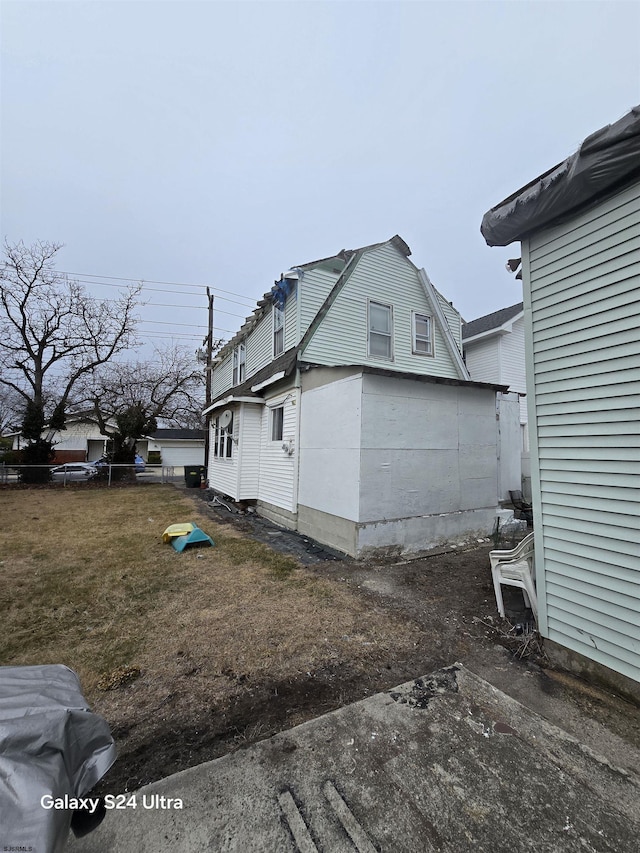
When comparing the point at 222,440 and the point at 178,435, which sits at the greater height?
the point at 178,435

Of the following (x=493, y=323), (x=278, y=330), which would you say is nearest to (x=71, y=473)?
(x=278, y=330)

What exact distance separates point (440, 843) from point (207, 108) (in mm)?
15341

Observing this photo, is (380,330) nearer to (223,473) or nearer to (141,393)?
(223,473)

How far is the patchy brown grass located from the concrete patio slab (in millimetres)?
315

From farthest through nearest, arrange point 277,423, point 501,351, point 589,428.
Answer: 1. point 501,351
2. point 277,423
3. point 589,428

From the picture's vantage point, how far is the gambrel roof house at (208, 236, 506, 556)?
5.93 m

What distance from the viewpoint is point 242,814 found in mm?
1713

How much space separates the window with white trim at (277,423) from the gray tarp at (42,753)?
7331mm

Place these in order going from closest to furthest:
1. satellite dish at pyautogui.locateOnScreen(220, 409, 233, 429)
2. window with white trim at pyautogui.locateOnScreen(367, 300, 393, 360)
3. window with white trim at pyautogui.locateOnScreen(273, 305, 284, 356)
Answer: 1. window with white trim at pyautogui.locateOnScreen(367, 300, 393, 360)
2. window with white trim at pyautogui.locateOnScreen(273, 305, 284, 356)
3. satellite dish at pyautogui.locateOnScreen(220, 409, 233, 429)

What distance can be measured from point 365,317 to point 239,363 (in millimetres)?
6360

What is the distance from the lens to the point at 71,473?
1719 cm

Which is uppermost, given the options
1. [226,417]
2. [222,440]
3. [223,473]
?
[226,417]

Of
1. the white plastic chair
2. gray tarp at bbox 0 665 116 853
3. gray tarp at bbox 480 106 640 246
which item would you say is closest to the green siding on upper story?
gray tarp at bbox 480 106 640 246

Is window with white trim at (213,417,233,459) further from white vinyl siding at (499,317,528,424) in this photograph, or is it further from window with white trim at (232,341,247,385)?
white vinyl siding at (499,317,528,424)
